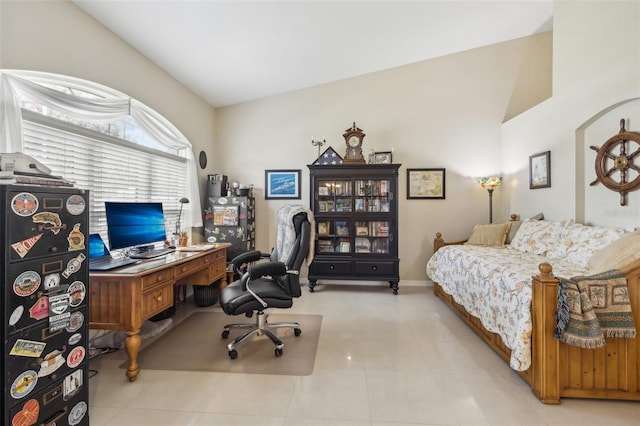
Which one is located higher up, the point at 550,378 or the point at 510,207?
the point at 510,207

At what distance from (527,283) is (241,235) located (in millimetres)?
3167

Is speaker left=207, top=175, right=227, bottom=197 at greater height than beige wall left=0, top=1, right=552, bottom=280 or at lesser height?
lesser

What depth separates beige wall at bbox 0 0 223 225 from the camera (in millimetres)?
1643

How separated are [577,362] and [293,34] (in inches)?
139

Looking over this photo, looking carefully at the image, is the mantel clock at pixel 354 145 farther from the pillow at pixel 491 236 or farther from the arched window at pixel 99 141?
the arched window at pixel 99 141

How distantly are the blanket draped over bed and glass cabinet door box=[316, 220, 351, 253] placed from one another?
250cm

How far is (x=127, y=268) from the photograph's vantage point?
6.30 ft

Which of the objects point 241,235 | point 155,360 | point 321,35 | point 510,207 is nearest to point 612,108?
point 510,207

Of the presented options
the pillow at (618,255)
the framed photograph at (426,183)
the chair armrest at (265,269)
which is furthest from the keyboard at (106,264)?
the framed photograph at (426,183)

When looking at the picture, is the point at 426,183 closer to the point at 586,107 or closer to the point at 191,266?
the point at 586,107

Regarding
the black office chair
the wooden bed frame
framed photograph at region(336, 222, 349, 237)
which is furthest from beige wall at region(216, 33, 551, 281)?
the wooden bed frame

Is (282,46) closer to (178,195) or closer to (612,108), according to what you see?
(178,195)

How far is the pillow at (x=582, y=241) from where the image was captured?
2.23m

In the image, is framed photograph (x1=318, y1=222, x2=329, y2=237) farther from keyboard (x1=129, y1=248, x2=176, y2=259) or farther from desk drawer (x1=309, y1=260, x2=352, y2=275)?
keyboard (x1=129, y1=248, x2=176, y2=259)
